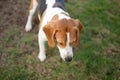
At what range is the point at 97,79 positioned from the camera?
4941 millimetres

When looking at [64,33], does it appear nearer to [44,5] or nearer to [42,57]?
[44,5]

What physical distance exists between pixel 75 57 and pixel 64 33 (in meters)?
1.38

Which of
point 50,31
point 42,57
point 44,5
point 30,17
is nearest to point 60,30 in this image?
point 50,31

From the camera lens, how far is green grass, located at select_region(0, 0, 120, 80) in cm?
491

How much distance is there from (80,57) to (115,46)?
81 cm

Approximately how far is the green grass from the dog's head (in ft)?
2.84

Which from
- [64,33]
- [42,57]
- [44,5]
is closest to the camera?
[64,33]

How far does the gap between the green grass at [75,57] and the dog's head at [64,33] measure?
34.1 inches

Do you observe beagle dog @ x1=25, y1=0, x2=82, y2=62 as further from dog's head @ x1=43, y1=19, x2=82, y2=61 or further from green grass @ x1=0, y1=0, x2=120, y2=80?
green grass @ x1=0, y1=0, x2=120, y2=80

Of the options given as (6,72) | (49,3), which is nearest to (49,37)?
(49,3)

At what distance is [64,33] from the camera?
12.8 feet

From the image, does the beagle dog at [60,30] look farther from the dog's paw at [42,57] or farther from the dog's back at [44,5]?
the dog's paw at [42,57]

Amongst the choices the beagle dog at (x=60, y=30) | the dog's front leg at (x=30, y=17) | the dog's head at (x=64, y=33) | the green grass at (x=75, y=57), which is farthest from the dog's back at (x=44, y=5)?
the green grass at (x=75, y=57)

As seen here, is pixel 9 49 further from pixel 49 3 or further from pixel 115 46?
pixel 115 46
